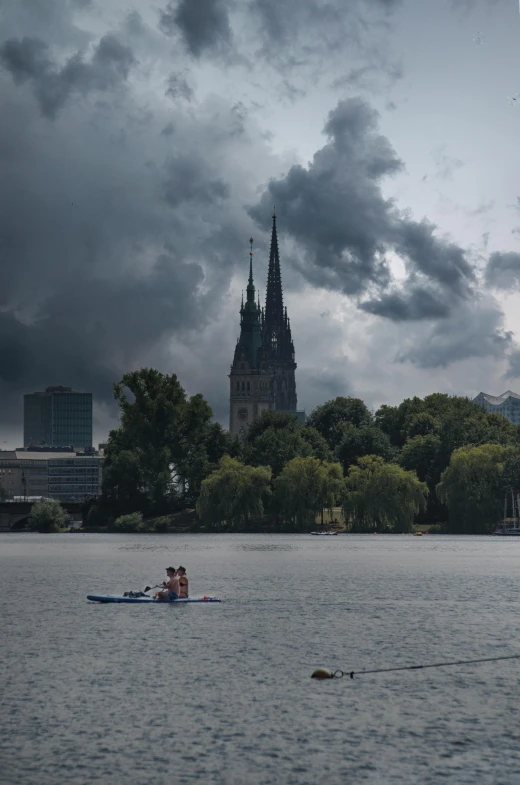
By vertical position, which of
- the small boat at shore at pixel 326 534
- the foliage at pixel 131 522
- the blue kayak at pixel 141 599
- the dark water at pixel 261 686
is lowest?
the dark water at pixel 261 686

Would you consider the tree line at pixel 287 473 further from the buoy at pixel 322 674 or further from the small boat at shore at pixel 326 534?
the buoy at pixel 322 674

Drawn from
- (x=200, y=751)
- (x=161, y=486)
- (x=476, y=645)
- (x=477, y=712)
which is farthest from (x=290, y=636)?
(x=161, y=486)

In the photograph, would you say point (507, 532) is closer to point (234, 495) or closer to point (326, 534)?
point (326, 534)

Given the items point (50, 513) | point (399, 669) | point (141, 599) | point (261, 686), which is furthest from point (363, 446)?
point (261, 686)

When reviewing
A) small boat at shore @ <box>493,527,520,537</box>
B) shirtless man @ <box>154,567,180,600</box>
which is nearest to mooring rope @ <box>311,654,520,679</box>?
shirtless man @ <box>154,567,180,600</box>

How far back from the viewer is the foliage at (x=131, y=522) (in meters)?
178

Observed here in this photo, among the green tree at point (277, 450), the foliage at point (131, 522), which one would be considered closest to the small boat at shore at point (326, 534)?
the green tree at point (277, 450)

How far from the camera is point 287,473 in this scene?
153000 mm

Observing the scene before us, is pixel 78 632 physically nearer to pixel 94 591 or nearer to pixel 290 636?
pixel 290 636

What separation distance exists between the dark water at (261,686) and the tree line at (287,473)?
6058 cm

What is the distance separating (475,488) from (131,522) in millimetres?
62357

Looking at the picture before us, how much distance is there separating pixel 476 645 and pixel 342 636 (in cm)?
567

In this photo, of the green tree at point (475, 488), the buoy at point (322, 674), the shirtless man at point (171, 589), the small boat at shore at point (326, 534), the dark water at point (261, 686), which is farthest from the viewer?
the small boat at shore at point (326, 534)

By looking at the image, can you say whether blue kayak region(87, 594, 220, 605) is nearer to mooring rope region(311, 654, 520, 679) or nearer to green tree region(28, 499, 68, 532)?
mooring rope region(311, 654, 520, 679)
